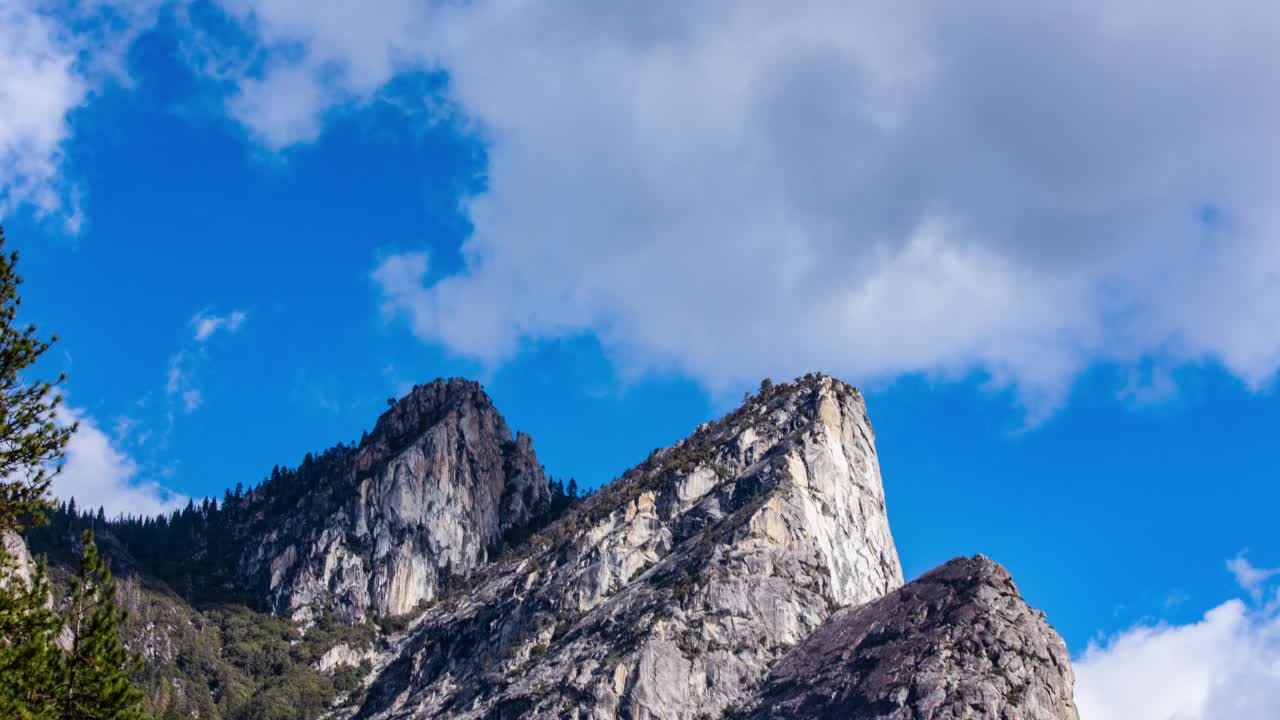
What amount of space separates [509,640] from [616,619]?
25.7m

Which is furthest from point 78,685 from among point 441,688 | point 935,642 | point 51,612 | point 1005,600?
point 441,688

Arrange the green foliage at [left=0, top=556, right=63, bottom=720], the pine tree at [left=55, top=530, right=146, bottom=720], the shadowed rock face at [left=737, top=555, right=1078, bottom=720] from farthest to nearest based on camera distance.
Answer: the shadowed rock face at [left=737, top=555, right=1078, bottom=720] < the pine tree at [left=55, top=530, right=146, bottom=720] < the green foliage at [left=0, top=556, right=63, bottom=720]

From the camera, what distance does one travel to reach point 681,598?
178m

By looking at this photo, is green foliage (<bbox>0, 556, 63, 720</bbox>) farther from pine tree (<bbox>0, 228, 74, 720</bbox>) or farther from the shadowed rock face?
the shadowed rock face

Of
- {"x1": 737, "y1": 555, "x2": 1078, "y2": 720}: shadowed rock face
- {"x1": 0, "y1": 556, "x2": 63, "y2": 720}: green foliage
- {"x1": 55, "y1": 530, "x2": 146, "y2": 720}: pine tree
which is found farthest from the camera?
A: {"x1": 737, "y1": 555, "x2": 1078, "y2": 720}: shadowed rock face

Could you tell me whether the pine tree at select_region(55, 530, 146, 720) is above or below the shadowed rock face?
below

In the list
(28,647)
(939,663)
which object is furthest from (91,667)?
(939,663)

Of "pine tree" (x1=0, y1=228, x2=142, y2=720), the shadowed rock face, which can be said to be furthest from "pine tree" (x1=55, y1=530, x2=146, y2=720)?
the shadowed rock face

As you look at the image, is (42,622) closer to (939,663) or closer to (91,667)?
(91,667)

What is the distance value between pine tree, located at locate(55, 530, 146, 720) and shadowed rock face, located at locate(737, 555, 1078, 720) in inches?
4441

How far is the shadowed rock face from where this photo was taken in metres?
142

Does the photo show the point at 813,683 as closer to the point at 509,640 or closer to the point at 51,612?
the point at 509,640

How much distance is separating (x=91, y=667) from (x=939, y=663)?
120727 mm

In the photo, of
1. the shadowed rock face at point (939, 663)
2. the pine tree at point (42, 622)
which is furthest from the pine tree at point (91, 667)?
the shadowed rock face at point (939, 663)
